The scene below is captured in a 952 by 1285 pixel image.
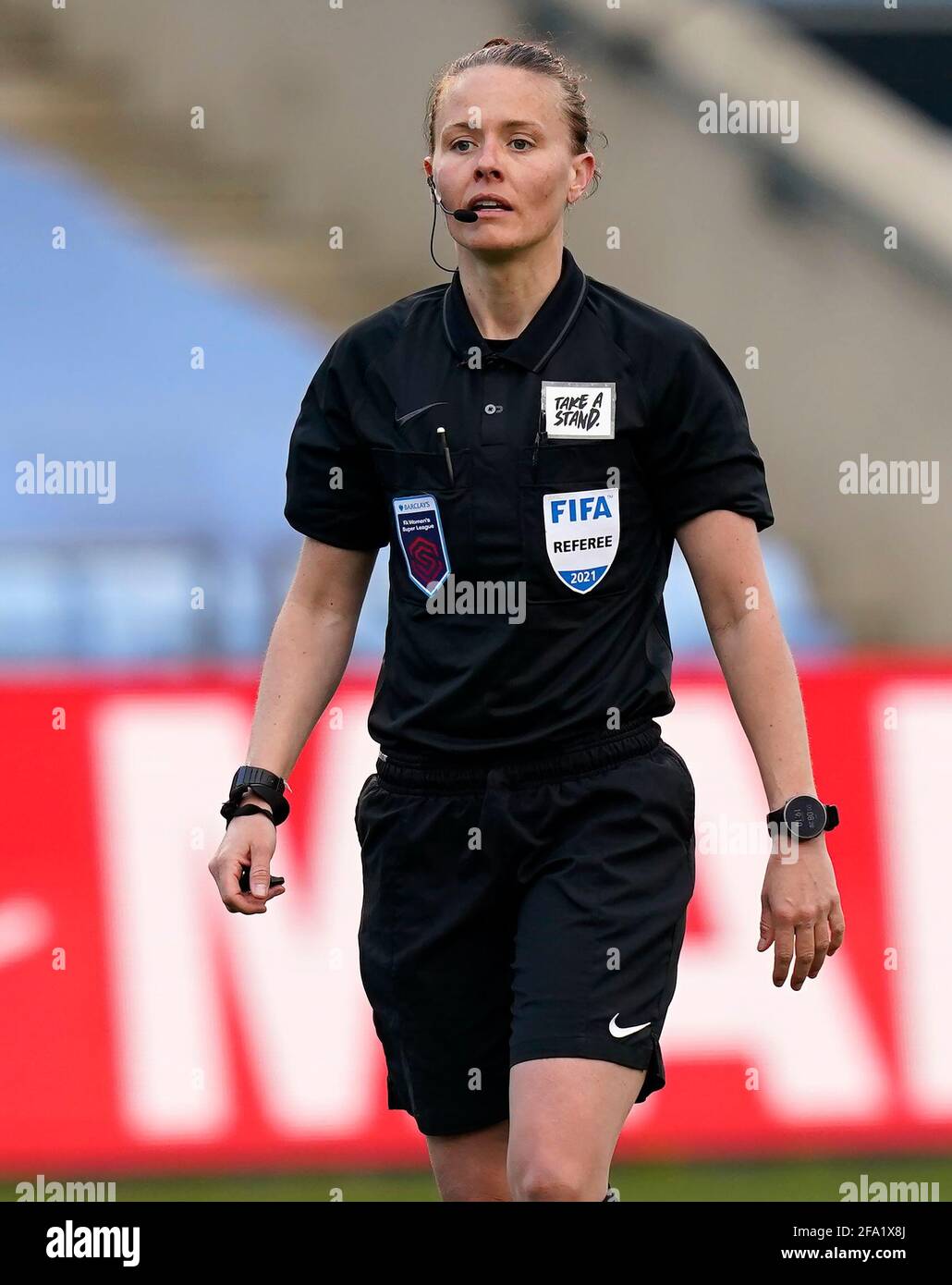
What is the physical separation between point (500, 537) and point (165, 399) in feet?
11.5

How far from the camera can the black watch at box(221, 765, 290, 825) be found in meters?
2.90

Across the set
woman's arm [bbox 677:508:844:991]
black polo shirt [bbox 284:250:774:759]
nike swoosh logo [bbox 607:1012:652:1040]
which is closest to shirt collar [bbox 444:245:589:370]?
black polo shirt [bbox 284:250:774:759]

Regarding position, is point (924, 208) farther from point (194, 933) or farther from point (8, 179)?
point (194, 933)

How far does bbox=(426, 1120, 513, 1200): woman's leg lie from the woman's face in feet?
4.21

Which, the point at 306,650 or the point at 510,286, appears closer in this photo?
the point at 510,286

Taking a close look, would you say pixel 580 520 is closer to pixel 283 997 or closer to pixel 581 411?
pixel 581 411

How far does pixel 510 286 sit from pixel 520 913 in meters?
0.90

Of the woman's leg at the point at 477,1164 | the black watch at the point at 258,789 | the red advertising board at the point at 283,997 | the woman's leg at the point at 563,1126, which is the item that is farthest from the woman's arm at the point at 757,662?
the red advertising board at the point at 283,997

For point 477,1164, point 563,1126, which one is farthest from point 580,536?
point 477,1164

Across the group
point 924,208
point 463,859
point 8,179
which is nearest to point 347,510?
point 463,859

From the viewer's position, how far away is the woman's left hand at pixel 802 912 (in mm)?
2672

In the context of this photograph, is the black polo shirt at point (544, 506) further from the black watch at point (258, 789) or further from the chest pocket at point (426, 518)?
the black watch at point (258, 789)

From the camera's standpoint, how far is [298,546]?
5.50 meters

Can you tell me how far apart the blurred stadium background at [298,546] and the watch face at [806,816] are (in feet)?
6.74
